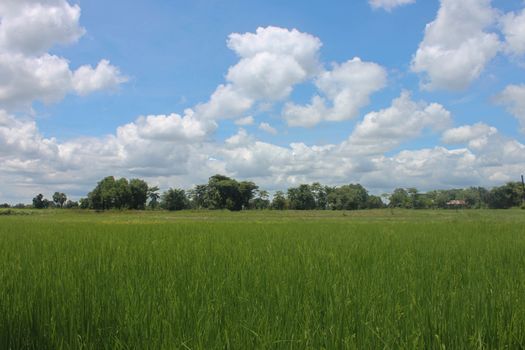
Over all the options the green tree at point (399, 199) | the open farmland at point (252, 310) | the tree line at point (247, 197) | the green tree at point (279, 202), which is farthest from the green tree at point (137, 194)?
the open farmland at point (252, 310)

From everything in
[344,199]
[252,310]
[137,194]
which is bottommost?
[252,310]

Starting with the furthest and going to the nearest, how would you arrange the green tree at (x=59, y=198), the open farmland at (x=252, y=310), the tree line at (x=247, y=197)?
the green tree at (x=59, y=198) → the tree line at (x=247, y=197) → the open farmland at (x=252, y=310)

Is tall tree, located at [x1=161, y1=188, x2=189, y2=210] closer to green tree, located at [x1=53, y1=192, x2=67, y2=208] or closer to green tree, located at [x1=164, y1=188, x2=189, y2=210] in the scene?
green tree, located at [x1=164, y1=188, x2=189, y2=210]

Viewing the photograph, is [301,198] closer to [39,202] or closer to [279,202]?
[279,202]

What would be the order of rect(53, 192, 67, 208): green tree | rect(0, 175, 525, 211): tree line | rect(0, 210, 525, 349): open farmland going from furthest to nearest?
rect(53, 192, 67, 208): green tree < rect(0, 175, 525, 211): tree line < rect(0, 210, 525, 349): open farmland

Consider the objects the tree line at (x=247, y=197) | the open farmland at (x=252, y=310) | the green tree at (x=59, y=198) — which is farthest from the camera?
the green tree at (x=59, y=198)

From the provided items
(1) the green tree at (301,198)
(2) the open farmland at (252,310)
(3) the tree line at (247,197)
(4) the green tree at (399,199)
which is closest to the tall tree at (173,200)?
(3) the tree line at (247,197)

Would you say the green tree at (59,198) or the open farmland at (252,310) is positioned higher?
the green tree at (59,198)

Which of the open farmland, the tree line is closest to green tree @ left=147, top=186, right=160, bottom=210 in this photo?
the tree line

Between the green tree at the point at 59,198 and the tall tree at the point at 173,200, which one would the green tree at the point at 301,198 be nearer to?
the tall tree at the point at 173,200

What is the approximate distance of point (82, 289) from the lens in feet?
10.4

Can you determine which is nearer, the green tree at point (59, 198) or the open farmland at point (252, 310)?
the open farmland at point (252, 310)

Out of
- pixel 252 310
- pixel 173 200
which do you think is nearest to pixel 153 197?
pixel 173 200

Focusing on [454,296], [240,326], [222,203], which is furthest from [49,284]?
[222,203]
